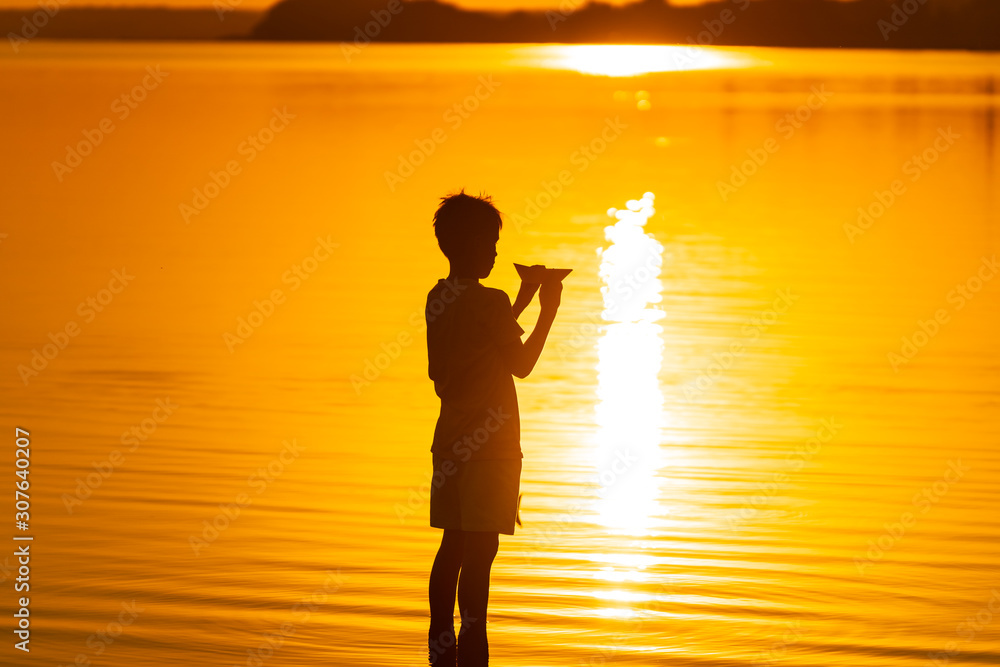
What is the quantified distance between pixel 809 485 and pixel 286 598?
2.59 metres

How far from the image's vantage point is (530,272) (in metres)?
4.52

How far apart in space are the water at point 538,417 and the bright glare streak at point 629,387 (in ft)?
0.10

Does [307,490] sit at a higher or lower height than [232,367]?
lower

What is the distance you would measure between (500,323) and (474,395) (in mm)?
206

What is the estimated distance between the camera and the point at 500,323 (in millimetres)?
4434

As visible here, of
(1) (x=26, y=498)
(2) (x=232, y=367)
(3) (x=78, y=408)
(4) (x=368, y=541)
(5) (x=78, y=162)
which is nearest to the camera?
(4) (x=368, y=541)

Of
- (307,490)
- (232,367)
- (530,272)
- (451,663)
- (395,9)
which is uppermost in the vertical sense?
(395,9)

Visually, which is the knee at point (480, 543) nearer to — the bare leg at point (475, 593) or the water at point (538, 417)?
the bare leg at point (475, 593)

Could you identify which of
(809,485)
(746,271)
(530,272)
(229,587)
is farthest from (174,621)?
(746,271)

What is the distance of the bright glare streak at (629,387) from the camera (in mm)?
6841

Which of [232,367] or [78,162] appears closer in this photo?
[232,367]

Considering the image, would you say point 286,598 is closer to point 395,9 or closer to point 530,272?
point 530,272

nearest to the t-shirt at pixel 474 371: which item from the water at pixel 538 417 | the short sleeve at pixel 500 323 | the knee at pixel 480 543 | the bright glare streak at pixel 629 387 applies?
the short sleeve at pixel 500 323

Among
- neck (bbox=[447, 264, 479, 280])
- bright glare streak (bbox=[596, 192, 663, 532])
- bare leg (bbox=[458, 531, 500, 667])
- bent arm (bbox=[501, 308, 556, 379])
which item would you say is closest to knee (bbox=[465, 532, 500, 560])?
bare leg (bbox=[458, 531, 500, 667])
